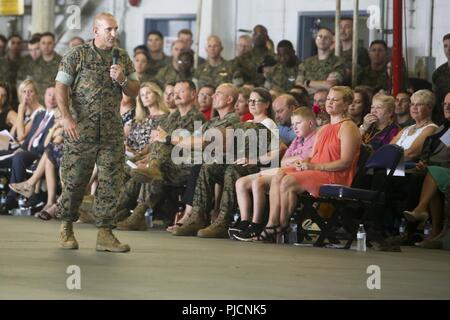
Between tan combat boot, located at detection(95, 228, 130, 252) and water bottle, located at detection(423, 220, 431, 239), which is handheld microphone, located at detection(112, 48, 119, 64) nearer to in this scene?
tan combat boot, located at detection(95, 228, 130, 252)

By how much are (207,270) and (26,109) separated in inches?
276

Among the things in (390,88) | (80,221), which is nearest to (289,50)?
(390,88)

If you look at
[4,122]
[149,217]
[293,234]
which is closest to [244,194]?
[293,234]

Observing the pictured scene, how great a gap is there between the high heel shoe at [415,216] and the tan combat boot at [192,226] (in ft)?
6.54

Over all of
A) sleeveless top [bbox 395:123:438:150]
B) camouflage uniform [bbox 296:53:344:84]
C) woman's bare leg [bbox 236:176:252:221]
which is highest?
camouflage uniform [bbox 296:53:344:84]

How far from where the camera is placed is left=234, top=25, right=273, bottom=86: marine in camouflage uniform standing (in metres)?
15.4

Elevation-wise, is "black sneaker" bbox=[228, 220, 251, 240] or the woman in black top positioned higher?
the woman in black top

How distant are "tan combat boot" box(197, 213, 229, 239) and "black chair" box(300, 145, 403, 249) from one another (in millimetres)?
919

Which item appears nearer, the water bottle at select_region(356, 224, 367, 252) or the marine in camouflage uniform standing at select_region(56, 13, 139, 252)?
the marine in camouflage uniform standing at select_region(56, 13, 139, 252)

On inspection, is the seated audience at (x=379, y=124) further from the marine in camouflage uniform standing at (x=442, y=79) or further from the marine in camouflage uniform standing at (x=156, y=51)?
the marine in camouflage uniform standing at (x=156, y=51)

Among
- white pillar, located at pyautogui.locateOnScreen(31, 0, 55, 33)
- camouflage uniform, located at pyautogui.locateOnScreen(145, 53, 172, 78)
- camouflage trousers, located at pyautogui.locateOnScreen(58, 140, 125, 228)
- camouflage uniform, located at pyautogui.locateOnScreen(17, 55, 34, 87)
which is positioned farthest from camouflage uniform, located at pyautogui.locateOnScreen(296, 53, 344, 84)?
white pillar, located at pyautogui.locateOnScreen(31, 0, 55, 33)

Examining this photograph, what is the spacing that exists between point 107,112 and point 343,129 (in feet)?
7.73

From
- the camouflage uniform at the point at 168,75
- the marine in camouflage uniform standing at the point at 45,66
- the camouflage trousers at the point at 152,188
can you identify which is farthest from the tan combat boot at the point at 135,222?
the marine in camouflage uniform standing at the point at 45,66

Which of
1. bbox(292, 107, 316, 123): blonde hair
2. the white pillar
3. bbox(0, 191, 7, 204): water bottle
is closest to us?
bbox(292, 107, 316, 123): blonde hair
